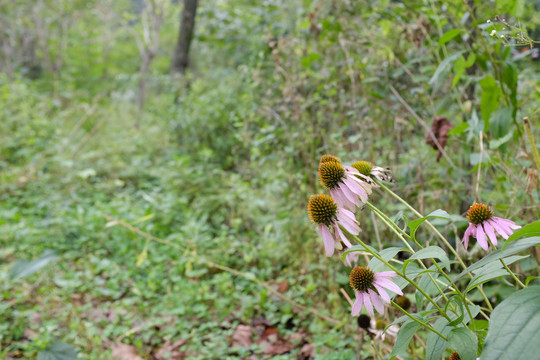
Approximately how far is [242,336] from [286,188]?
76 centimetres

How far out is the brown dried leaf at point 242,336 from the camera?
1624mm

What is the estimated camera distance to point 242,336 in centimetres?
167

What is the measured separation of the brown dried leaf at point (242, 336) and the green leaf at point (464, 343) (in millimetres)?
1158

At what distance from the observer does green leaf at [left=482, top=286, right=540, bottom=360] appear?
454 mm

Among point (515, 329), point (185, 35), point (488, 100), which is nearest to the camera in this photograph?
point (515, 329)

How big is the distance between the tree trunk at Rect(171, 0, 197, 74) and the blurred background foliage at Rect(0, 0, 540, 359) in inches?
87.0

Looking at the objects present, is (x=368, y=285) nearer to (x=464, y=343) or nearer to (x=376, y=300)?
→ (x=376, y=300)

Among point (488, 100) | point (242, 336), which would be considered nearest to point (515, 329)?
point (488, 100)

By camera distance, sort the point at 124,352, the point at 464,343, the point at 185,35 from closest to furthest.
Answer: the point at 464,343 < the point at 124,352 < the point at 185,35

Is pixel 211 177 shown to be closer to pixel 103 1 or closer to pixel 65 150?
A: pixel 65 150

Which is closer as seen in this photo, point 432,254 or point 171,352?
point 432,254

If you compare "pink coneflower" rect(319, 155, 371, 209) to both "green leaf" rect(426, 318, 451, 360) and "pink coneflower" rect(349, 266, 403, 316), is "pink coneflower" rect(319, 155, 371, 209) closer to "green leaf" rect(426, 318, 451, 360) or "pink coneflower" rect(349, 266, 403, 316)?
"pink coneflower" rect(349, 266, 403, 316)

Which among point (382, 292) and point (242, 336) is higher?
point (382, 292)

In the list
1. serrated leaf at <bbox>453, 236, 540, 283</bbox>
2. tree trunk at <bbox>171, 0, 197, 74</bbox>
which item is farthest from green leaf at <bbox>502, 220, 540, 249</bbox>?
tree trunk at <bbox>171, 0, 197, 74</bbox>
